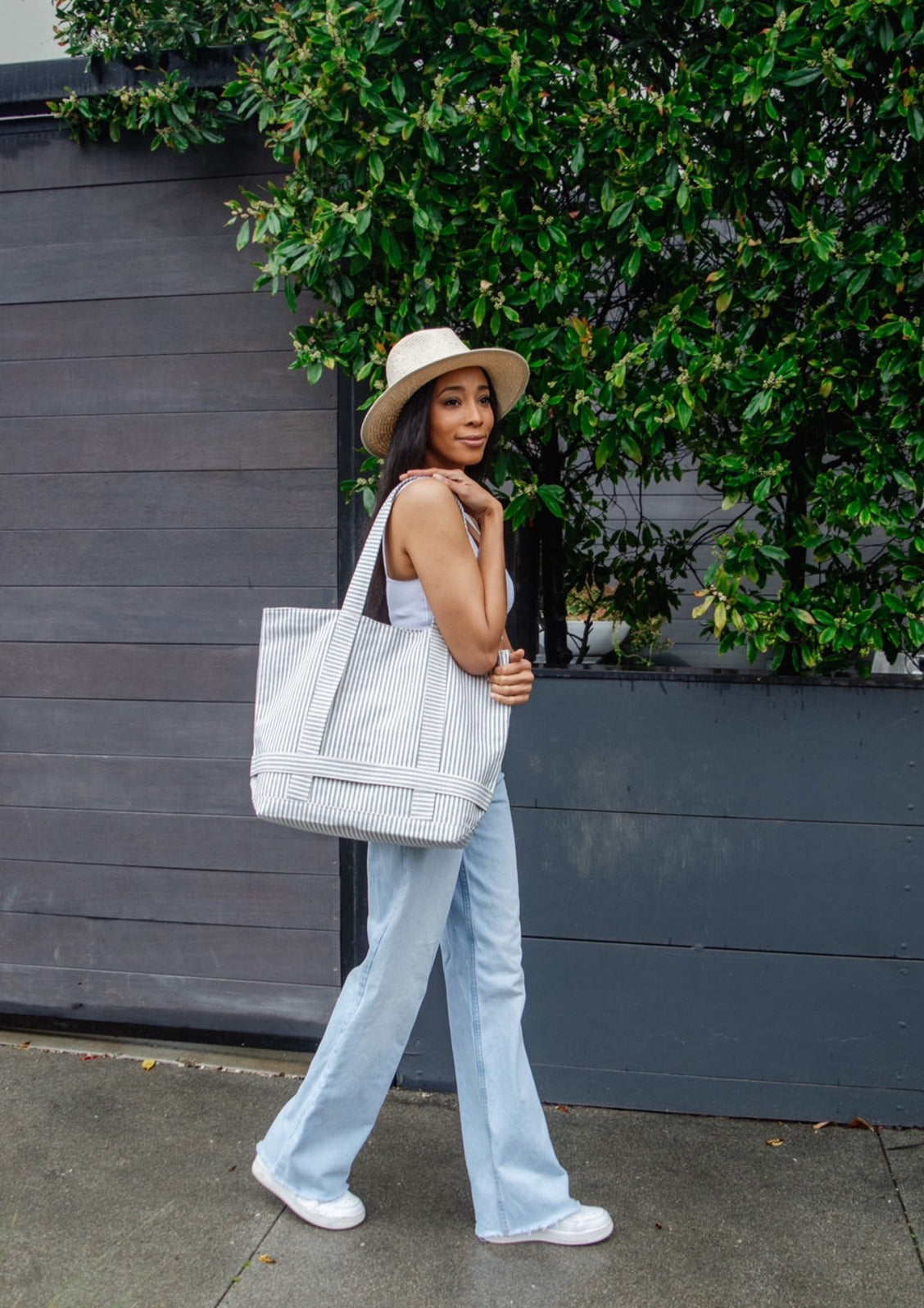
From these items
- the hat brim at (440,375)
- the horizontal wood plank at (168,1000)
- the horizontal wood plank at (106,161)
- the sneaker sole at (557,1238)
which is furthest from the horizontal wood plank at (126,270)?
the sneaker sole at (557,1238)

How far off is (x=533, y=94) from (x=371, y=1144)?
8.73ft

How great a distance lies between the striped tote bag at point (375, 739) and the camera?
250 centimetres

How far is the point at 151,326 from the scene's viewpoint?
3666 mm

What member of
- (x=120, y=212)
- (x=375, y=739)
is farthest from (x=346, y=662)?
(x=120, y=212)

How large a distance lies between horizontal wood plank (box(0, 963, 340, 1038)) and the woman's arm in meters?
1.59

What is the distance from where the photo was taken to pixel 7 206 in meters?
3.73

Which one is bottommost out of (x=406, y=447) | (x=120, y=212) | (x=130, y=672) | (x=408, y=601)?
(x=130, y=672)

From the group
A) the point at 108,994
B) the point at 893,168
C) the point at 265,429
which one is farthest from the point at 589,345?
the point at 108,994

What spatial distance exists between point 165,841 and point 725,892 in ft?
5.43

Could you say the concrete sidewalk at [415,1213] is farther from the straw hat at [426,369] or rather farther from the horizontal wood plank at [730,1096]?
the straw hat at [426,369]

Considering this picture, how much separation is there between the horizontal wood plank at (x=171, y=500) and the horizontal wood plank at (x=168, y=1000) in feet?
4.49

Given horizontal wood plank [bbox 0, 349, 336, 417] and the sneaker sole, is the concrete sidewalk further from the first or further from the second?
horizontal wood plank [bbox 0, 349, 336, 417]

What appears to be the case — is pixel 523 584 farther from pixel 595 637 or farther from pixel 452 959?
pixel 452 959

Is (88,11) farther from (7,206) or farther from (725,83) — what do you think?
(725,83)
